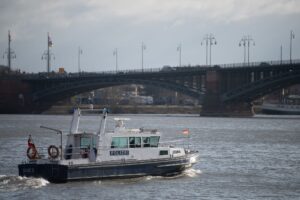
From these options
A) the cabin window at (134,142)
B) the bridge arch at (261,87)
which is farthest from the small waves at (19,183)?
the bridge arch at (261,87)

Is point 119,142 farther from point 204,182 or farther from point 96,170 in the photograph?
point 204,182

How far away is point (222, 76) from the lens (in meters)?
162

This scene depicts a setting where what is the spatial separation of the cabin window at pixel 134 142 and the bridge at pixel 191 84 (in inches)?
3873

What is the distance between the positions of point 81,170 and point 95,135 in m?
2.64

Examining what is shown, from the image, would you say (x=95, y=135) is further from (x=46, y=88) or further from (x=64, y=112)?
(x=64, y=112)

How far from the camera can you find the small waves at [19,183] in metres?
45.1

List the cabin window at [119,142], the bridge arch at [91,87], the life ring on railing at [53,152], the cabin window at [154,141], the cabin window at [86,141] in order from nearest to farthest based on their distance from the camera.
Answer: the life ring on railing at [53,152], the cabin window at [86,141], the cabin window at [119,142], the cabin window at [154,141], the bridge arch at [91,87]

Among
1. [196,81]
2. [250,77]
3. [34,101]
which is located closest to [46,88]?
[34,101]

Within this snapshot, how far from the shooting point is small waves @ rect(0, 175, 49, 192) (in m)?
45.1

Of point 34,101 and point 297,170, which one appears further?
point 34,101

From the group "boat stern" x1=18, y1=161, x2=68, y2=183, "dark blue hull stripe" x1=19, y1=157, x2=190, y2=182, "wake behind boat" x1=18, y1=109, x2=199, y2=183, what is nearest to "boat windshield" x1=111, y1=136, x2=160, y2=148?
"wake behind boat" x1=18, y1=109, x2=199, y2=183

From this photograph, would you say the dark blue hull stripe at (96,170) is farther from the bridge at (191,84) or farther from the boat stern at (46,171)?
the bridge at (191,84)

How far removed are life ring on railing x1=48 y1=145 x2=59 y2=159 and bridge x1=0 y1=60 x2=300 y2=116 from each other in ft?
333

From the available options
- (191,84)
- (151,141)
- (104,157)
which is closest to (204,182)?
(151,141)
